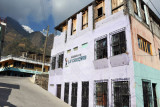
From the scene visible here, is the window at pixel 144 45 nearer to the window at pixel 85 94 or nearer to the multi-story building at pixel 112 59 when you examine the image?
the multi-story building at pixel 112 59

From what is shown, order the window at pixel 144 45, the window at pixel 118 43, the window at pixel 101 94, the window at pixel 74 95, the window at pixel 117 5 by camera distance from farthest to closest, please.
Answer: the window at pixel 74 95 < the window at pixel 117 5 < the window at pixel 144 45 < the window at pixel 101 94 < the window at pixel 118 43

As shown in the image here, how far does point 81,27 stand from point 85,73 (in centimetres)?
566

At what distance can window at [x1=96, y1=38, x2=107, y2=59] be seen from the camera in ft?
34.1

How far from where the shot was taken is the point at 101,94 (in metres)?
Result: 9.65

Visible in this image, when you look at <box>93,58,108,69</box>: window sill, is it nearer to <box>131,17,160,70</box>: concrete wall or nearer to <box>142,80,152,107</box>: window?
<box>131,17,160,70</box>: concrete wall

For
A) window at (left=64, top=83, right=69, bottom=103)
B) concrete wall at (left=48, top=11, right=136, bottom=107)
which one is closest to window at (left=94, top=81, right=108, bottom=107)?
concrete wall at (left=48, top=11, right=136, bottom=107)

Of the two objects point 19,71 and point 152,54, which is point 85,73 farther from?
point 19,71

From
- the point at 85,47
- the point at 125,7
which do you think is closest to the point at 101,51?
the point at 85,47

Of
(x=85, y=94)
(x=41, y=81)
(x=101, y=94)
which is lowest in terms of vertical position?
(x=85, y=94)

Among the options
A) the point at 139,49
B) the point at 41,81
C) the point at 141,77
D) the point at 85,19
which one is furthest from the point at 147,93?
the point at 41,81

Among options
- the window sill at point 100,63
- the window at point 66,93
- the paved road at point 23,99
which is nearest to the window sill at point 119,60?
the window sill at point 100,63

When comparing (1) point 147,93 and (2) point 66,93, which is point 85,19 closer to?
(2) point 66,93

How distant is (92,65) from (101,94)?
2699 millimetres

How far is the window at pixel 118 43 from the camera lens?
904 cm
